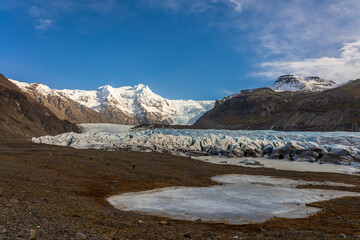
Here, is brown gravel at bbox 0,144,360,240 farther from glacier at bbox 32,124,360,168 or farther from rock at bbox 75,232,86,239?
glacier at bbox 32,124,360,168

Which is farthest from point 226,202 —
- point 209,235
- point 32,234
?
point 32,234

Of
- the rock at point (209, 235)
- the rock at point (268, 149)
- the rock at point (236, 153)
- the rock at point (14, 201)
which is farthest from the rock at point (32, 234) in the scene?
the rock at point (268, 149)

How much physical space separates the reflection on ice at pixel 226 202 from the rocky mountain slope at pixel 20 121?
64067mm

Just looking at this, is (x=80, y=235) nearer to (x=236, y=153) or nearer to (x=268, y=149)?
(x=236, y=153)

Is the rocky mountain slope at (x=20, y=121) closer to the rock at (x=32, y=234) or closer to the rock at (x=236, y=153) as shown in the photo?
the rock at (x=236, y=153)

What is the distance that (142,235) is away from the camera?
31.0 feet

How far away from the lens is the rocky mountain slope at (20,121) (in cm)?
7681

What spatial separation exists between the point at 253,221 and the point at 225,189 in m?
9.74

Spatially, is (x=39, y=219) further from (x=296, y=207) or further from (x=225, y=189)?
(x=225, y=189)

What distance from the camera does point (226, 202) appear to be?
18.0 meters

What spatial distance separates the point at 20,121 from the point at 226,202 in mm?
91061

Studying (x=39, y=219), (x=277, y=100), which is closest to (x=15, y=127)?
(x=39, y=219)

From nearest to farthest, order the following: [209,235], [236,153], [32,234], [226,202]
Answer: [32,234] → [209,235] → [226,202] → [236,153]

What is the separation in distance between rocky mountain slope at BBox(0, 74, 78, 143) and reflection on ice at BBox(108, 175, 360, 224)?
210ft
